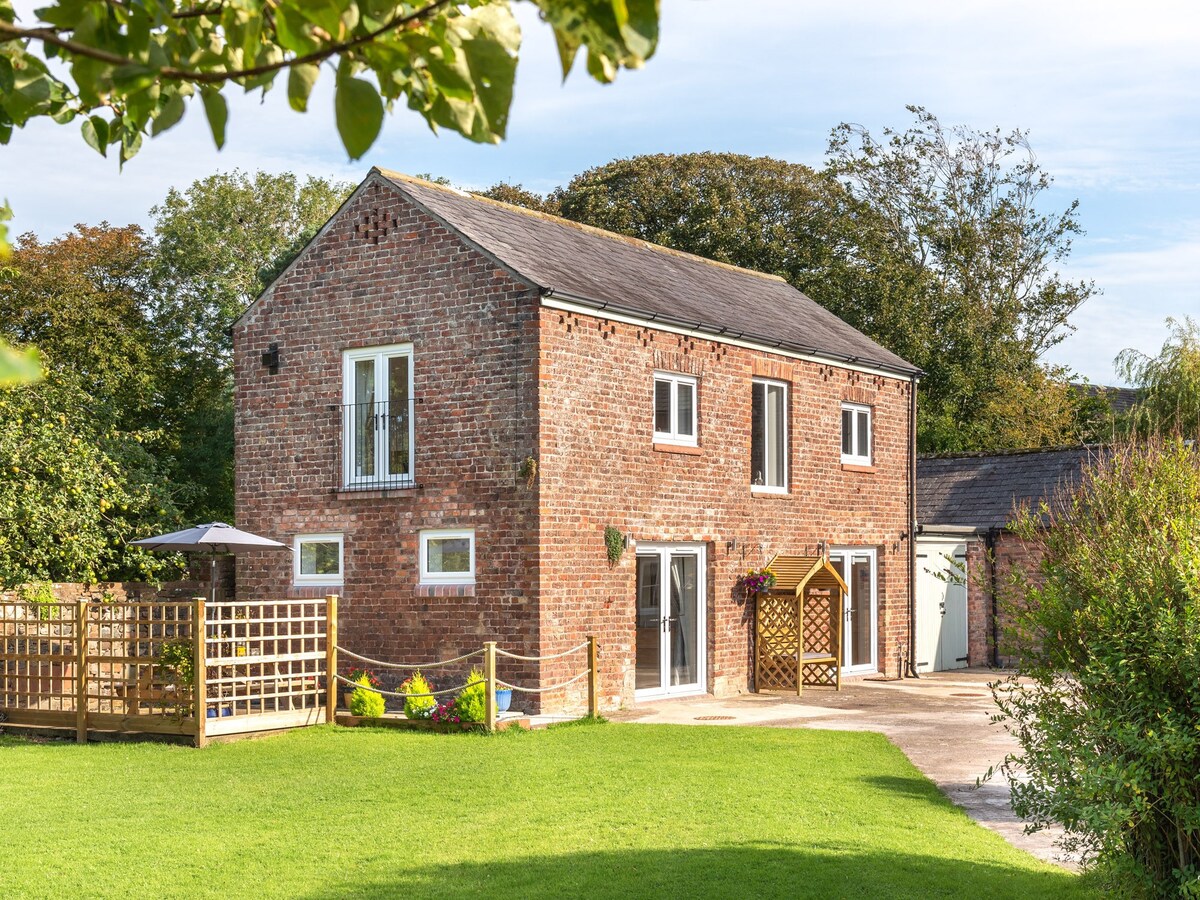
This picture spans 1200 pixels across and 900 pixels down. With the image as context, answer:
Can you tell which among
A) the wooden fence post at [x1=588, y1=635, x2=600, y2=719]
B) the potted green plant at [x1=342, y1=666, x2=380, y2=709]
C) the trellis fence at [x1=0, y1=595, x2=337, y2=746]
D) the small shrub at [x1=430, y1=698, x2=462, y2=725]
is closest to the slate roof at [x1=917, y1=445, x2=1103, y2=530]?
the wooden fence post at [x1=588, y1=635, x2=600, y2=719]

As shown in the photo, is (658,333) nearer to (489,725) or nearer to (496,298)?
(496,298)

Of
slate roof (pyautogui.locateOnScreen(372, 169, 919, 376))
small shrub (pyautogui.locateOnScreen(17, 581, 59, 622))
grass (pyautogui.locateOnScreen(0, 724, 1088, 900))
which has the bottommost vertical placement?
grass (pyautogui.locateOnScreen(0, 724, 1088, 900))

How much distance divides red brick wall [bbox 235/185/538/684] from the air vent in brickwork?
0.8 inches

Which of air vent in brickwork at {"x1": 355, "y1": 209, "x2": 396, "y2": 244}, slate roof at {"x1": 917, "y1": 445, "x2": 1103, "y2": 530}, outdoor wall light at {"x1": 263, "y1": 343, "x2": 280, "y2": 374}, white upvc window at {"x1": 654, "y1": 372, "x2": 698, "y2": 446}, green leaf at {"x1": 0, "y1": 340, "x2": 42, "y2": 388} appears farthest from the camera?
slate roof at {"x1": 917, "y1": 445, "x2": 1103, "y2": 530}

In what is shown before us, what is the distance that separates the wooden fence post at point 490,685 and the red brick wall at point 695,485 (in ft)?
4.83

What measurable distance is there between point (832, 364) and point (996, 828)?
42.4ft

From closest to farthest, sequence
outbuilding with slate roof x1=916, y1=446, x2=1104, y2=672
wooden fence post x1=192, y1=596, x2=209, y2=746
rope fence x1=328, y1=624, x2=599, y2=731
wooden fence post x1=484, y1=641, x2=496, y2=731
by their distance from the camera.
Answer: wooden fence post x1=192, y1=596, x2=209, y2=746
wooden fence post x1=484, y1=641, x2=496, y2=731
rope fence x1=328, y1=624, x2=599, y2=731
outbuilding with slate roof x1=916, y1=446, x2=1104, y2=672

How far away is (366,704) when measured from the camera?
16406 mm

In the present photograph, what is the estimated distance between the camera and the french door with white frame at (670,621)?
19016 millimetres

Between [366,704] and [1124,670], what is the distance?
10.7 meters

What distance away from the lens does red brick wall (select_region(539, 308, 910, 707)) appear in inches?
693

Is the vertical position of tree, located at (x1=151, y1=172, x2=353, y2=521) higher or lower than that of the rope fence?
higher

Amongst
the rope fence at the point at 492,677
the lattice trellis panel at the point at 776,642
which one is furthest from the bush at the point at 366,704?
the lattice trellis panel at the point at 776,642

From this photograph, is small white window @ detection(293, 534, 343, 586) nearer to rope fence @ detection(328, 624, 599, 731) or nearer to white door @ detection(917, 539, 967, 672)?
rope fence @ detection(328, 624, 599, 731)
